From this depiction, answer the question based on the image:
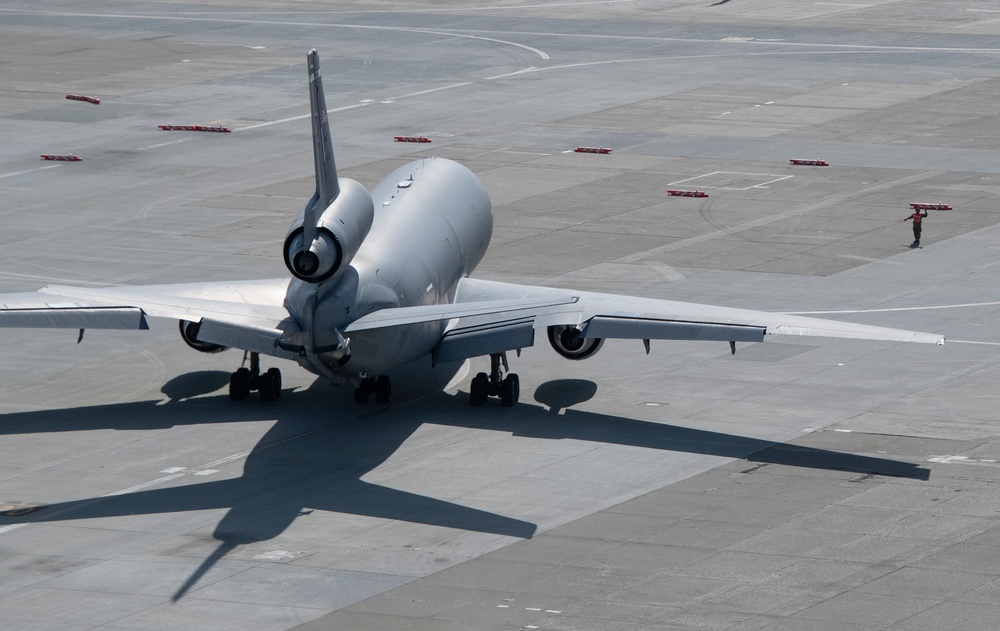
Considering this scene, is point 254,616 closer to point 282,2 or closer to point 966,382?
point 966,382

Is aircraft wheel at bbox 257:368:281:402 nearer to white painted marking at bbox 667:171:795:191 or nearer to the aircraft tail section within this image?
the aircraft tail section

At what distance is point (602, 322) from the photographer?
45125 mm

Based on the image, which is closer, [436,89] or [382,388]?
[382,388]

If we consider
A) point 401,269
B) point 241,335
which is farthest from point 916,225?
point 241,335

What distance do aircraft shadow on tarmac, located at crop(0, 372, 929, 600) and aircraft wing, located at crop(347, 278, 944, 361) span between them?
2.38 meters

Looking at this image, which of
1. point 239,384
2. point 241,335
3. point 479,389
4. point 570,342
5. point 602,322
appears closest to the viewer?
point 241,335

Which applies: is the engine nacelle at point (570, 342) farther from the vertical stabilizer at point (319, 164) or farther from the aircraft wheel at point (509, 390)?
the vertical stabilizer at point (319, 164)

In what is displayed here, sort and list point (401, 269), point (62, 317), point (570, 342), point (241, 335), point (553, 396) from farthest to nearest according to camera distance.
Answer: point (553, 396) → point (570, 342) → point (401, 269) → point (62, 317) → point (241, 335)

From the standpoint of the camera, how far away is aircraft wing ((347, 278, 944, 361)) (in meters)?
42.2

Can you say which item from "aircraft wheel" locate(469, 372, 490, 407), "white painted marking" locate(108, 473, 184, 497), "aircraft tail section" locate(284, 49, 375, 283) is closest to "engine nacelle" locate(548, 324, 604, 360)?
"aircraft wheel" locate(469, 372, 490, 407)

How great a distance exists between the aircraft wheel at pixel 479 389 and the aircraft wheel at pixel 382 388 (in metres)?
2.35

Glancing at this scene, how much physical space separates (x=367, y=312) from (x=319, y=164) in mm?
4804

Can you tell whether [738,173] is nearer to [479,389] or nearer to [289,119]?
[289,119]

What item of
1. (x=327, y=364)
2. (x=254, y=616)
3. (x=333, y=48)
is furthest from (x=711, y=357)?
(x=333, y=48)
